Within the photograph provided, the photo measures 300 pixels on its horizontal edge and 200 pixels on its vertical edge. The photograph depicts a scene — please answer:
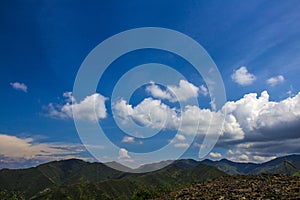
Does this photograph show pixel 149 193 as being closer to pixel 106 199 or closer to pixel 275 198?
pixel 106 199

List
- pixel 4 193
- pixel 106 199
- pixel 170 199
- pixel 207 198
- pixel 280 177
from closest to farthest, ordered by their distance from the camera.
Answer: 1. pixel 207 198
2. pixel 170 199
3. pixel 280 177
4. pixel 4 193
5. pixel 106 199

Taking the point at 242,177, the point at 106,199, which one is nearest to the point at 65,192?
the point at 106,199

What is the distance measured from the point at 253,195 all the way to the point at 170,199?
6777mm

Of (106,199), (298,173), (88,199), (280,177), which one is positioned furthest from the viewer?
(106,199)

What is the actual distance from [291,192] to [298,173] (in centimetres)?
1061

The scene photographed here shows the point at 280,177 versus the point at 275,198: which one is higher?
the point at 280,177

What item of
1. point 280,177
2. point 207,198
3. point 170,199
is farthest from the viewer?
point 280,177

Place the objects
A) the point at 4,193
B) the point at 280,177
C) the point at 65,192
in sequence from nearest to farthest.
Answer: the point at 280,177
the point at 4,193
the point at 65,192

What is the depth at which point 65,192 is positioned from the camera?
196 m

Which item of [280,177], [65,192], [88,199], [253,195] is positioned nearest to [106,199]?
[88,199]

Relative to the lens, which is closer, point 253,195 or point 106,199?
point 253,195

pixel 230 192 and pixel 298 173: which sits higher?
pixel 298 173

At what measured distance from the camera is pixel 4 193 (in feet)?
109

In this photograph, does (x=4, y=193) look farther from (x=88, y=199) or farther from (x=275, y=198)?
(x=275, y=198)
